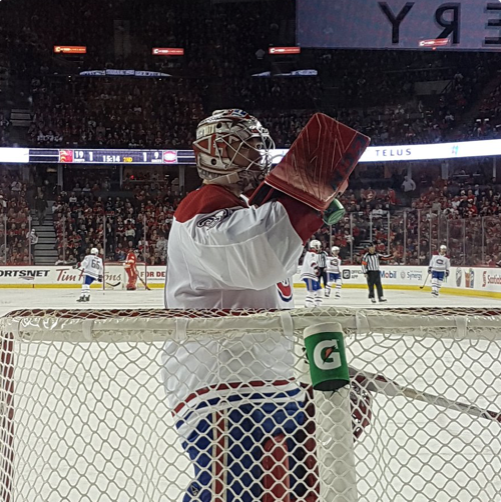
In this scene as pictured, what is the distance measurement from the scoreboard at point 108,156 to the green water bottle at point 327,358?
17.9 meters

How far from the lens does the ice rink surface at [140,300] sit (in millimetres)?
10156

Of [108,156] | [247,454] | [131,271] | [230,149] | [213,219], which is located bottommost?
[131,271]

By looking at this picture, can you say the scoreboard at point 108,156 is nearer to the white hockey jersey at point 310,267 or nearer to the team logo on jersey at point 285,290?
the white hockey jersey at point 310,267

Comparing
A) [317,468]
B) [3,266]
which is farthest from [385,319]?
[3,266]

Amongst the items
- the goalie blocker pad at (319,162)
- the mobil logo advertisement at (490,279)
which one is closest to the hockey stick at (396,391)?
the goalie blocker pad at (319,162)

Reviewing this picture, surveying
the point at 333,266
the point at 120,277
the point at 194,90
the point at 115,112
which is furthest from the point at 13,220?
the point at 333,266

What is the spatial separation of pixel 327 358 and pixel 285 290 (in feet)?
1.46

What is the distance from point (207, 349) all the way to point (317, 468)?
0.21m

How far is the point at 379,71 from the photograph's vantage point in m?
19.6

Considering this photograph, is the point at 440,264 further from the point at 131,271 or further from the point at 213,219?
the point at 213,219

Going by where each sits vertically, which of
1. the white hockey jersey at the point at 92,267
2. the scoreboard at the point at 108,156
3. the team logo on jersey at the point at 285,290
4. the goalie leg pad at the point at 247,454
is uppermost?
the scoreboard at the point at 108,156

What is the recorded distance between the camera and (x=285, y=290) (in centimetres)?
123

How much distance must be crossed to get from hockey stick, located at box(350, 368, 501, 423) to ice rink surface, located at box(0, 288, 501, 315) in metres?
8.58

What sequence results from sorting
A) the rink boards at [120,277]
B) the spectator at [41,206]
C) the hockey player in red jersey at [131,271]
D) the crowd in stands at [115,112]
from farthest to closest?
the crowd in stands at [115,112], the spectator at [41,206], the rink boards at [120,277], the hockey player in red jersey at [131,271]
